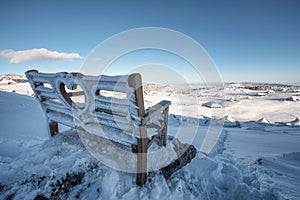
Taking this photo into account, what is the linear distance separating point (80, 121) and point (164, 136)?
1.66 metres

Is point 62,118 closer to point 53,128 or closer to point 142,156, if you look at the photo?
point 53,128

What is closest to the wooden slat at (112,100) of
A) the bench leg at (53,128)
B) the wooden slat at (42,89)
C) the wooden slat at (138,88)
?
the wooden slat at (138,88)

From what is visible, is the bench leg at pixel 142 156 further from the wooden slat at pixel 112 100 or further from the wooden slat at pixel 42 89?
the wooden slat at pixel 42 89

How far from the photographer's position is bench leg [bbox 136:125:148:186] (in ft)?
5.73

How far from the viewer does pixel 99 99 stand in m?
1.78

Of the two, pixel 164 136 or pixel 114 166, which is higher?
pixel 164 136

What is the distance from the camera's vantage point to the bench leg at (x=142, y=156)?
1746mm

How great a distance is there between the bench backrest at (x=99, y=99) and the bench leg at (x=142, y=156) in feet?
0.36

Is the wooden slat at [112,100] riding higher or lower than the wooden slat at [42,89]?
lower

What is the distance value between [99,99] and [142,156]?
0.98 meters

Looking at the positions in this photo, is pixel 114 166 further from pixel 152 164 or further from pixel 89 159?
pixel 152 164

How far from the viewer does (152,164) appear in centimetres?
239

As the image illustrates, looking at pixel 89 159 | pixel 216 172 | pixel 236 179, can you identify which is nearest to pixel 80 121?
pixel 89 159

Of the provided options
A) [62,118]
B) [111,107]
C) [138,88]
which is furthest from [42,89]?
[138,88]
